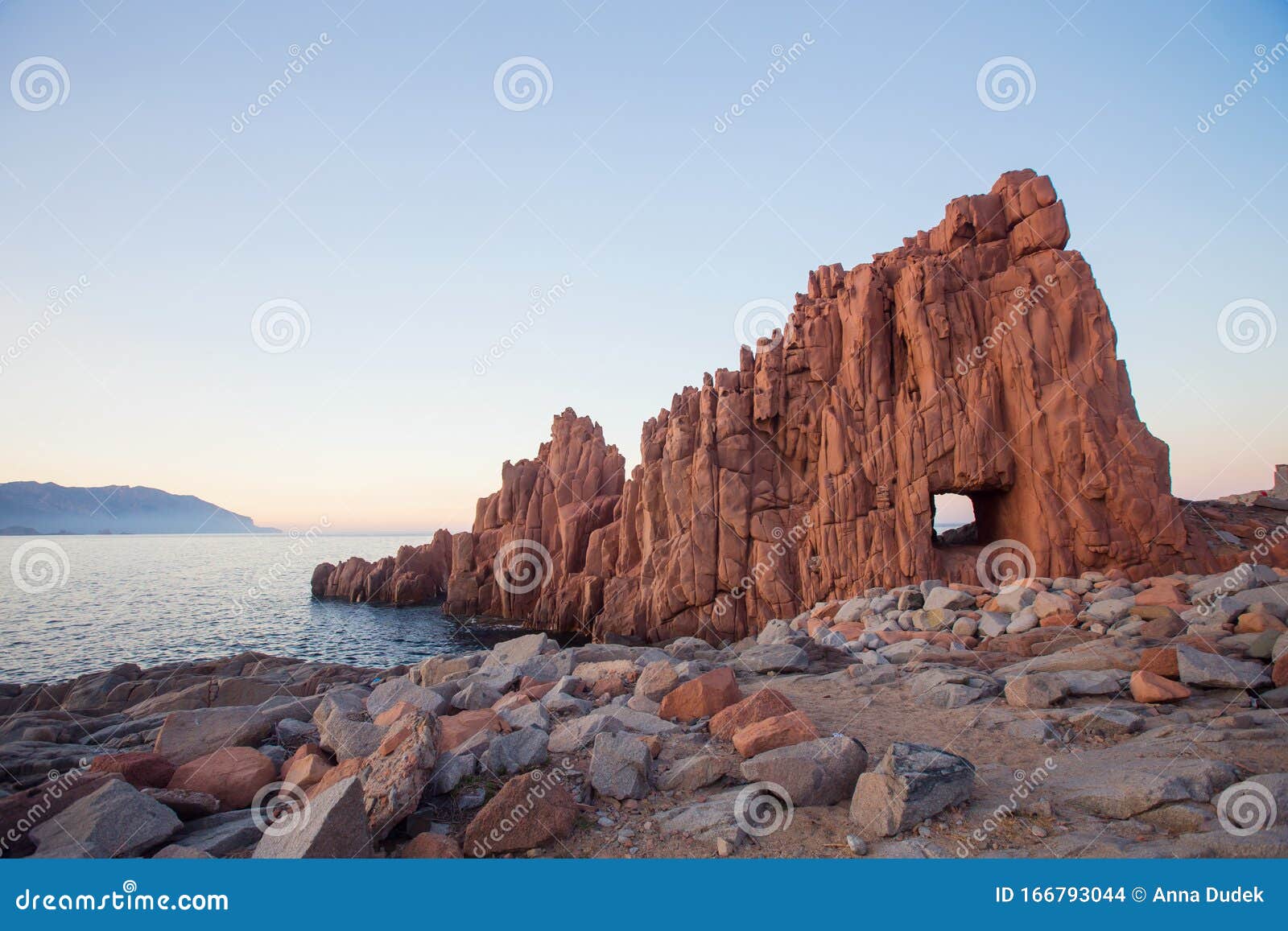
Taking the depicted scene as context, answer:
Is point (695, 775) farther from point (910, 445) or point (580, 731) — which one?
point (910, 445)

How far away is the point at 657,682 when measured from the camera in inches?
400

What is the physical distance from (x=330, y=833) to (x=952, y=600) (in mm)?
18018

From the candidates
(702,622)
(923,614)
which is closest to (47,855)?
(923,614)

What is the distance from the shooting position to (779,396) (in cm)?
3947

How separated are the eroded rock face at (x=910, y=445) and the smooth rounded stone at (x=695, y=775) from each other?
100ft

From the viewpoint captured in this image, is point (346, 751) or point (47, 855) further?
point (346, 751)

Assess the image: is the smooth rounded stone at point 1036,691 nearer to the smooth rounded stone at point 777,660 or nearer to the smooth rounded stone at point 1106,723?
the smooth rounded stone at point 1106,723

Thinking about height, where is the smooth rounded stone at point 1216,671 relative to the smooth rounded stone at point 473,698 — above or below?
above

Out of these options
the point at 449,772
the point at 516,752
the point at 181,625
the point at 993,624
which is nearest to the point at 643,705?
the point at 516,752

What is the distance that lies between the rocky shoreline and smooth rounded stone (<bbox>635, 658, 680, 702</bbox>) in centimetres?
5

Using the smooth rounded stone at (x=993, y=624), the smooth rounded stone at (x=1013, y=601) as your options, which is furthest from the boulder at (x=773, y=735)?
the smooth rounded stone at (x=1013, y=601)

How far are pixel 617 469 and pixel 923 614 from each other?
157ft

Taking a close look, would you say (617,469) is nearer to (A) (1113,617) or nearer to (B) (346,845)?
(A) (1113,617)

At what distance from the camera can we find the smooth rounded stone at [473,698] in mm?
10102
